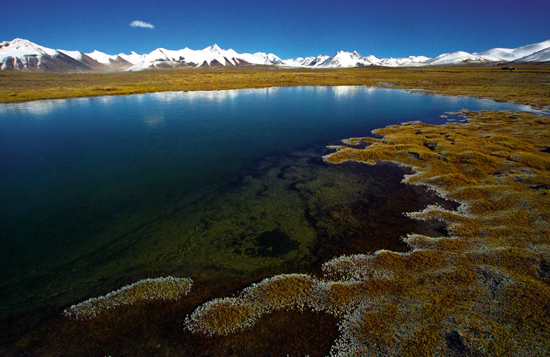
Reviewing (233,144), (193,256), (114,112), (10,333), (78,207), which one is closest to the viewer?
(10,333)

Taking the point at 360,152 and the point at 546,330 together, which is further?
the point at 360,152

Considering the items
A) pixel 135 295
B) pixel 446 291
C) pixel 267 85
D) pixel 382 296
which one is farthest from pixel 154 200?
pixel 267 85

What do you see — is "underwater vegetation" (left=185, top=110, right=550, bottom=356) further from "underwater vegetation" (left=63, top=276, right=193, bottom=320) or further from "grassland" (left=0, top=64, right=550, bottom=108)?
"grassland" (left=0, top=64, right=550, bottom=108)

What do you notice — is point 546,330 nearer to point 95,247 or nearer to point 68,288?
point 68,288

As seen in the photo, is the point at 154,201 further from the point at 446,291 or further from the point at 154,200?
the point at 446,291

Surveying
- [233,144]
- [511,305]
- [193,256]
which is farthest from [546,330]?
[233,144]

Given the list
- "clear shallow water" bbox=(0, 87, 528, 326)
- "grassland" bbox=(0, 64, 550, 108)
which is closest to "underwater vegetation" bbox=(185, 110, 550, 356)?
"clear shallow water" bbox=(0, 87, 528, 326)

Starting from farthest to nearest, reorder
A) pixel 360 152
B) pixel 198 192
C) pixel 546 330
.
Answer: pixel 360 152, pixel 198 192, pixel 546 330
